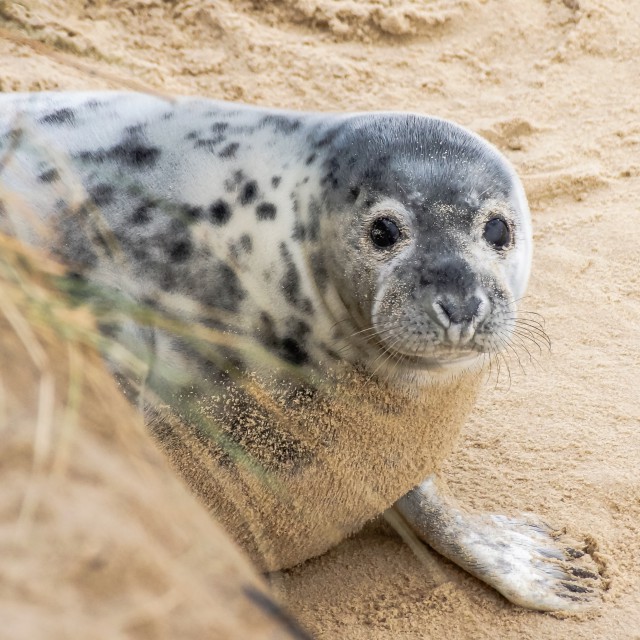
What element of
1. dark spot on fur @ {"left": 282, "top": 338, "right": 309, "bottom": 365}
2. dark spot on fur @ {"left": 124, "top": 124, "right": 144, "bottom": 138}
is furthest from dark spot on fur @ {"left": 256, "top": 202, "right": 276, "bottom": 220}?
dark spot on fur @ {"left": 124, "top": 124, "right": 144, "bottom": 138}

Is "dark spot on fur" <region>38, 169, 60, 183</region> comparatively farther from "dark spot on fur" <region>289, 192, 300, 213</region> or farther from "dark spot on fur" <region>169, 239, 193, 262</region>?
"dark spot on fur" <region>289, 192, 300, 213</region>

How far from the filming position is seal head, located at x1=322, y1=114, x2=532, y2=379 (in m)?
2.30

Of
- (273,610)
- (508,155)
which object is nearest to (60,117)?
(273,610)

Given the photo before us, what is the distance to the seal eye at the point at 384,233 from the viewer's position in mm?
2422

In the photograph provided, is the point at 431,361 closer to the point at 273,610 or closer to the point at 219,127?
the point at 219,127

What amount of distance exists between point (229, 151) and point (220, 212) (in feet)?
0.64

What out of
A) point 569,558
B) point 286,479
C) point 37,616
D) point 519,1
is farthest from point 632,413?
point 519,1

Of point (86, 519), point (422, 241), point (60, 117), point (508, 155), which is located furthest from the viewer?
point (508, 155)

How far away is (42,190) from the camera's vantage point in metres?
2.68

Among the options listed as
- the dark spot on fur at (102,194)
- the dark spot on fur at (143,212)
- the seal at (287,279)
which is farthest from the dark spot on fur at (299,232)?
the dark spot on fur at (102,194)

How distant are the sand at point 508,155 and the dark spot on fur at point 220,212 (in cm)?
42

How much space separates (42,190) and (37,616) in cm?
176

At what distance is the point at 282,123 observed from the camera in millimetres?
2738

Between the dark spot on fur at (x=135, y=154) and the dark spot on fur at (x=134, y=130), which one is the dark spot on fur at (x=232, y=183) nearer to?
the dark spot on fur at (x=135, y=154)
